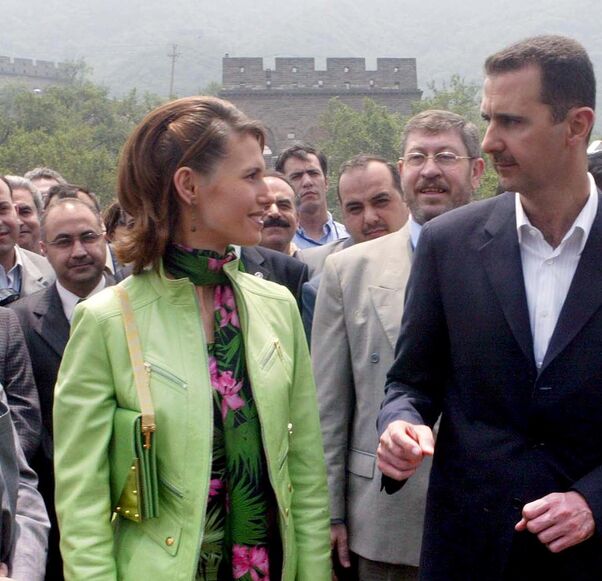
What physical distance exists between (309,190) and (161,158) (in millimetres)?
4988

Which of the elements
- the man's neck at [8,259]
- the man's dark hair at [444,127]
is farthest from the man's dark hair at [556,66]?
the man's neck at [8,259]

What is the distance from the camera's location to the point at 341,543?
3.84 meters

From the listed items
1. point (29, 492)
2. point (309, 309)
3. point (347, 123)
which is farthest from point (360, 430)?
point (347, 123)

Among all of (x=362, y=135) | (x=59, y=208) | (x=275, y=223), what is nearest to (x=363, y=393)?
(x=59, y=208)

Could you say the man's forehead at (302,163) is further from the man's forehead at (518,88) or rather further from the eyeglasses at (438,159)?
the man's forehead at (518,88)

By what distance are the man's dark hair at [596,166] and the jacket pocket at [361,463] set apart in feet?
4.35

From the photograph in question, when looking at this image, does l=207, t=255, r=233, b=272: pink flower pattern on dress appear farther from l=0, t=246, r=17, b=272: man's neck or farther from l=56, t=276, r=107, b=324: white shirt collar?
l=0, t=246, r=17, b=272: man's neck

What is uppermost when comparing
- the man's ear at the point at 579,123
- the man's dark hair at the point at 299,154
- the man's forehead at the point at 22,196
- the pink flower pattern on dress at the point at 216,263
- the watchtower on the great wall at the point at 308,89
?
the watchtower on the great wall at the point at 308,89

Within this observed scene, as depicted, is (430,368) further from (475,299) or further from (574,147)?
(574,147)

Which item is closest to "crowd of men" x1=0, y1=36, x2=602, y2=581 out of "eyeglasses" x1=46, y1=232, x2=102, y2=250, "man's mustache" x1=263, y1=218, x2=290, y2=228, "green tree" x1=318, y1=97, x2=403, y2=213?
"eyeglasses" x1=46, y1=232, x2=102, y2=250

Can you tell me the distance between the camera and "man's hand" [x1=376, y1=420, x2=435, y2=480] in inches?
107

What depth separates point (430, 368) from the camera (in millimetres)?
3057

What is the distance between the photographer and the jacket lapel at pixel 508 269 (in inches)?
112

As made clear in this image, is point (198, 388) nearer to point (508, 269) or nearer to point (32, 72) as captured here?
point (508, 269)
